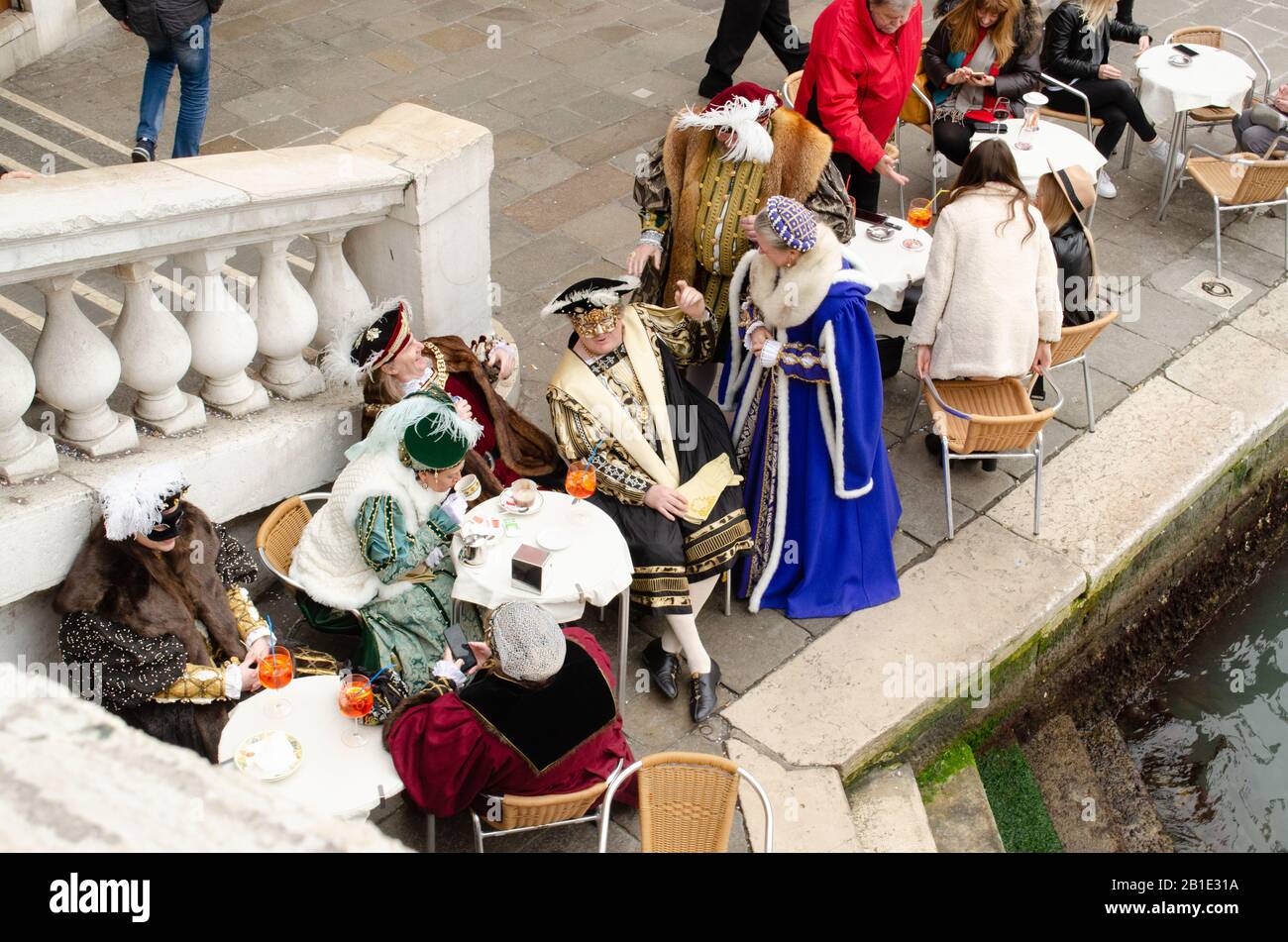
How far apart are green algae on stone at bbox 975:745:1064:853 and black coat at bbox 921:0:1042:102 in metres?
3.89

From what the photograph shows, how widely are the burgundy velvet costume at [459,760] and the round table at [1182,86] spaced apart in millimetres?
5579

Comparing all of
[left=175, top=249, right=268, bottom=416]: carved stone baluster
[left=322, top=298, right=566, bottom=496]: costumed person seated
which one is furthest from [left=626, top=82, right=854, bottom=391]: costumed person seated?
[left=175, top=249, right=268, bottom=416]: carved stone baluster

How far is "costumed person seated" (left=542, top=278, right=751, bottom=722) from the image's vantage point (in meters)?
4.68

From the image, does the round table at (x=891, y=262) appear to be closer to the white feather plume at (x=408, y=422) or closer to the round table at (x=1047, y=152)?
the round table at (x=1047, y=152)

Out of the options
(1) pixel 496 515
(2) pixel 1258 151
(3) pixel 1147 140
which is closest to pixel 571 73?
(3) pixel 1147 140

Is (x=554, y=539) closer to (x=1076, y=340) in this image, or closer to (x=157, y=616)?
(x=157, y=616)

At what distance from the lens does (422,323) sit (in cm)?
487

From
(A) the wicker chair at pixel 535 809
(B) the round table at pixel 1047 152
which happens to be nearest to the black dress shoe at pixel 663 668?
(A) the wicker chair at pixel 535 809

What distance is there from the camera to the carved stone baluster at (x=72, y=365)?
12.1 feet

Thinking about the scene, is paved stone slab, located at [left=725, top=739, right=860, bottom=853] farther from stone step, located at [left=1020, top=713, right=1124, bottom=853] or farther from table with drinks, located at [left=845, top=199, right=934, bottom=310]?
table with drinks, located at [left=845, top=199, right=934, bottom=310]

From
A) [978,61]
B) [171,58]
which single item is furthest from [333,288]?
[978,61]
